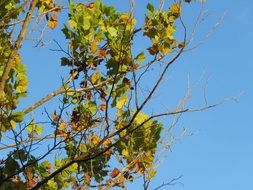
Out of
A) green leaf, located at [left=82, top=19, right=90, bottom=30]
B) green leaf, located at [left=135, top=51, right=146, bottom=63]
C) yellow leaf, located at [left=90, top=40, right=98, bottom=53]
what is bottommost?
green leaf, located at [left=135, top=51, right=146, bottom=63]

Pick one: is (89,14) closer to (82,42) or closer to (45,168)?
(82,42)

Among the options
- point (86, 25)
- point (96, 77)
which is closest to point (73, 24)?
point (86, 25)

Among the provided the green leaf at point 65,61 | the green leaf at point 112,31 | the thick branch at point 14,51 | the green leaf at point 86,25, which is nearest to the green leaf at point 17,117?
the thick branch at point 14,51

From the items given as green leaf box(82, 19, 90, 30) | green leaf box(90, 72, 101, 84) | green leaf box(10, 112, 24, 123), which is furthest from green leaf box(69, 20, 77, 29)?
green leaf box(10, 112, 24, 123)

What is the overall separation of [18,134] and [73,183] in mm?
832

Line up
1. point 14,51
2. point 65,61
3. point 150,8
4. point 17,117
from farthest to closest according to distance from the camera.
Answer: point 150,8, point 65,61, point 17,117, point 14,51

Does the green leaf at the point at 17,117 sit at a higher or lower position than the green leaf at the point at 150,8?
lower

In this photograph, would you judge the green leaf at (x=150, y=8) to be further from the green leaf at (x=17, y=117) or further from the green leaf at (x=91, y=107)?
the green leaf at (x=17, y=117)

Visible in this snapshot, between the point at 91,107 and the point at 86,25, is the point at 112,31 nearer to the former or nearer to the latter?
the point at 86,25

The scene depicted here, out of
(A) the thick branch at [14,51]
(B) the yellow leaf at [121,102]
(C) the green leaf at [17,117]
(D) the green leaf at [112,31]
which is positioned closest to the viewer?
(A) the thick branch at [14,51]

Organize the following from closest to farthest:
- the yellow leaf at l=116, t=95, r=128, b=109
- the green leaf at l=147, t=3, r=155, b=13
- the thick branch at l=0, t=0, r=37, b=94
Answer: the thick branch at l=0, t=0, r=37, b=94
the yellow leaf at l=116, t=95, r=128, b=109
the green leaf at l=147, t=3, r=155, b=13

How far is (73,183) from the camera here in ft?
15.5

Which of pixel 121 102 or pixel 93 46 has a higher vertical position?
pixel 93 46

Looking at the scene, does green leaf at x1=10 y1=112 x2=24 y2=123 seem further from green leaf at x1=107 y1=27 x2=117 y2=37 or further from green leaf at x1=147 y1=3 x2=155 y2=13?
green leaf at x1=147 y1=3 x2=155 y2=13
